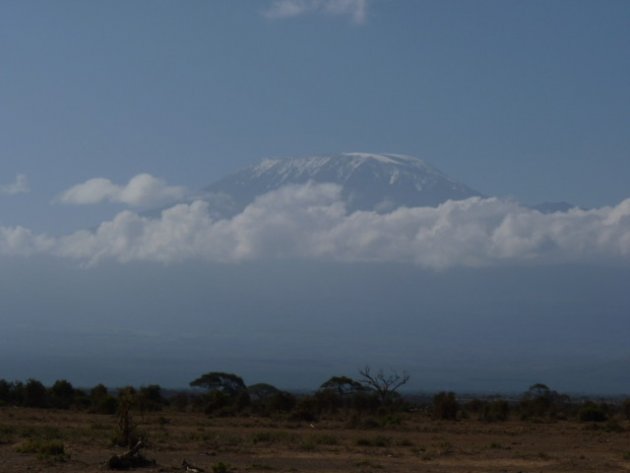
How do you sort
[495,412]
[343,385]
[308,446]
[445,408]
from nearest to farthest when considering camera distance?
1. [308,446]
2. [445,408]
3. [495,412]
4. [343,385]

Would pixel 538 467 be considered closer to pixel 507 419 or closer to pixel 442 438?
pixel 442 438

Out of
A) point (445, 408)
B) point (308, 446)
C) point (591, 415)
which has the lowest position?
point (308, 446)

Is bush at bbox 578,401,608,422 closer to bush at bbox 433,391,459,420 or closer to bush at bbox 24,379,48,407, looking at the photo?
bush at bbox 433,391,459,420

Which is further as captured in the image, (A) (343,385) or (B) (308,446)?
(A) (343,385)

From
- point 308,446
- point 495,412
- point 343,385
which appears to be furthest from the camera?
point 343,385

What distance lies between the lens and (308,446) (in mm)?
34906

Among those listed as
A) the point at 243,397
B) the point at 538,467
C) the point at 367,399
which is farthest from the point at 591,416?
the point at 538,467

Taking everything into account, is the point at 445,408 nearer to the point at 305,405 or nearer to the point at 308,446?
the point at 305,405

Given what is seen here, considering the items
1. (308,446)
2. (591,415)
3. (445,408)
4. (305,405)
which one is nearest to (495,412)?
(445,408)

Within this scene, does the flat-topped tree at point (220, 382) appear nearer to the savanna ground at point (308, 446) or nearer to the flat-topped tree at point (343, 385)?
the flat-topped tree at point (343, 385)

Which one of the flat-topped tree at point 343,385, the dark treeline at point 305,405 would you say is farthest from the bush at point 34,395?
the flat-topped tree at point 343,385

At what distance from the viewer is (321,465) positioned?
2973cm

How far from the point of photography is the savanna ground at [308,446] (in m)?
29.0

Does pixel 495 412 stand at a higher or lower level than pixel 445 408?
lower
